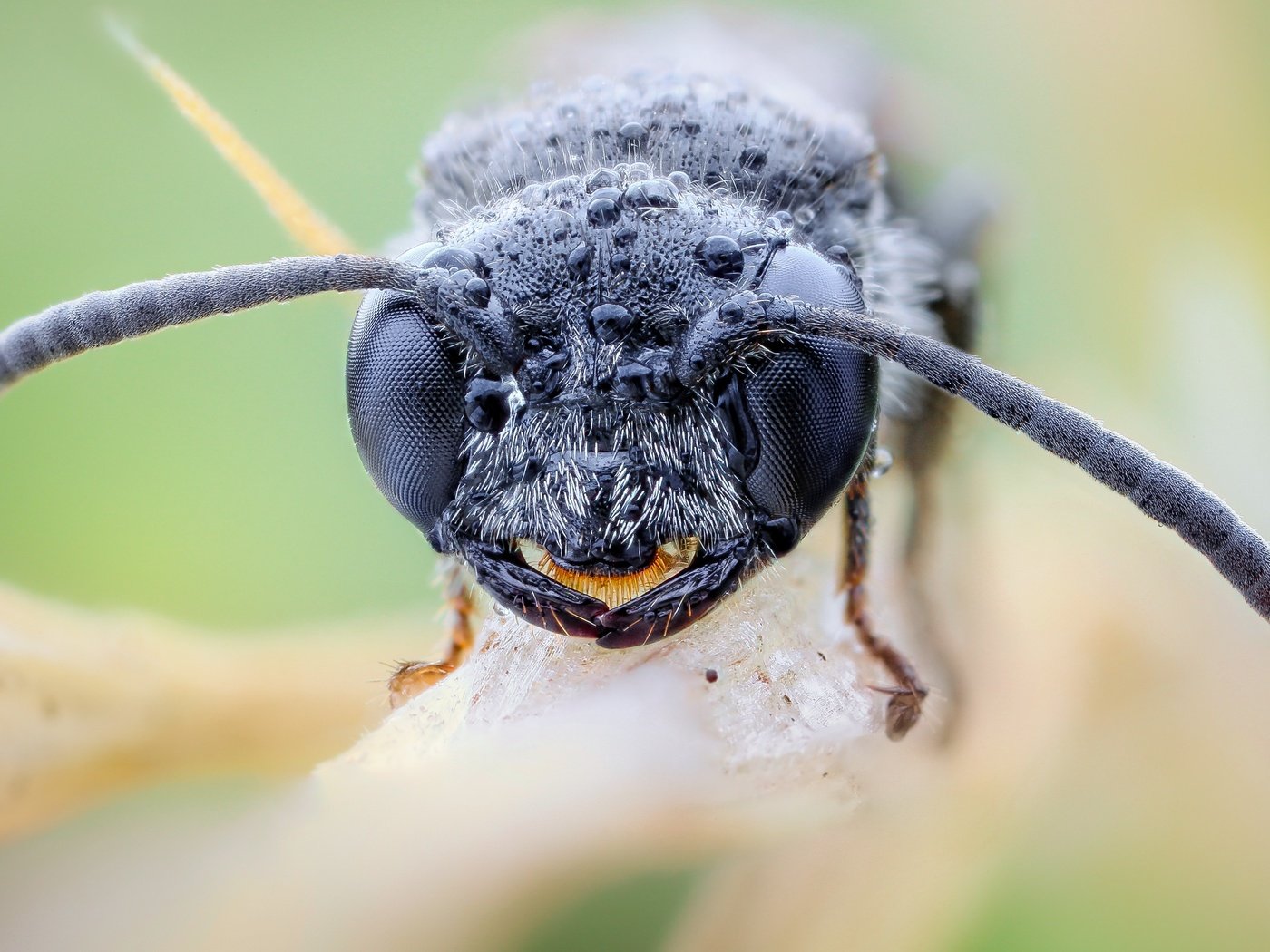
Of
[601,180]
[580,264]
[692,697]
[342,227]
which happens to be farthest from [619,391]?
[342,227]

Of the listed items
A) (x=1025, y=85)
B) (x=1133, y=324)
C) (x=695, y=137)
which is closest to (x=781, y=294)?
(x=695, y=137)

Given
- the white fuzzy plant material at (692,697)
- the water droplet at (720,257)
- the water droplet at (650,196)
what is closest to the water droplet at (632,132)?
the water droplet at (650,196)

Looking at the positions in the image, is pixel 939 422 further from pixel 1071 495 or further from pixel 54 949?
pixel 54 949

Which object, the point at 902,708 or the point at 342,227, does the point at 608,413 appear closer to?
the point at 902,708

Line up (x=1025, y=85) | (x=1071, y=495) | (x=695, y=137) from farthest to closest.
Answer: (x=1025, y=85)
(x=1071, y=495)
(x=695, y=137)

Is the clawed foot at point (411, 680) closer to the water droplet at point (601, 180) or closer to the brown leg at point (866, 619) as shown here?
the brown leg at point (866, 619)

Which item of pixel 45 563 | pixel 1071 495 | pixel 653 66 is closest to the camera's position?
pixel 653 66
